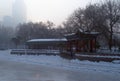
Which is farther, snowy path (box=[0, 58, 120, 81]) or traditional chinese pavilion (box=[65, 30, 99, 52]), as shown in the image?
traditional chinese pavilion (box=[65, 30, 99, 52])

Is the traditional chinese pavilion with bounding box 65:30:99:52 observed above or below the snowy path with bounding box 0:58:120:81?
above

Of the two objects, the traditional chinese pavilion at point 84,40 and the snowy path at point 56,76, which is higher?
the traditional chinese pavilion at point 84,40

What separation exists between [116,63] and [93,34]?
16.7 metres

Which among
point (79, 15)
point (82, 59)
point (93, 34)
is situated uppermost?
point (79, 15)

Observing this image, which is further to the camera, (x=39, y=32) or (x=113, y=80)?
(x=39, y=32)

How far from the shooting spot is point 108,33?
57719mm

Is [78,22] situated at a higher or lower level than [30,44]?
higher

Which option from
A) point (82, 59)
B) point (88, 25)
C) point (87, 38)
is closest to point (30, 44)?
point (88, 25)

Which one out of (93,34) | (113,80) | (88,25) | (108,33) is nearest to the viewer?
(113,80)

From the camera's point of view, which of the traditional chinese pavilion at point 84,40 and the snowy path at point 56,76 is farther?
the traditional chinese pavilion at point 84,40

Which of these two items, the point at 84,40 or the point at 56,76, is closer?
the point at 56,76

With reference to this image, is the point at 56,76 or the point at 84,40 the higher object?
the point at 84,40

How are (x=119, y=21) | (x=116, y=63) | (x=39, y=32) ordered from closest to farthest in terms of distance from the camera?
(x=116, y=63) < (x=119, y=21) < (x=39, y=32)

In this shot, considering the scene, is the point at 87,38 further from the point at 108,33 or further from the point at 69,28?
the point at 69,28
